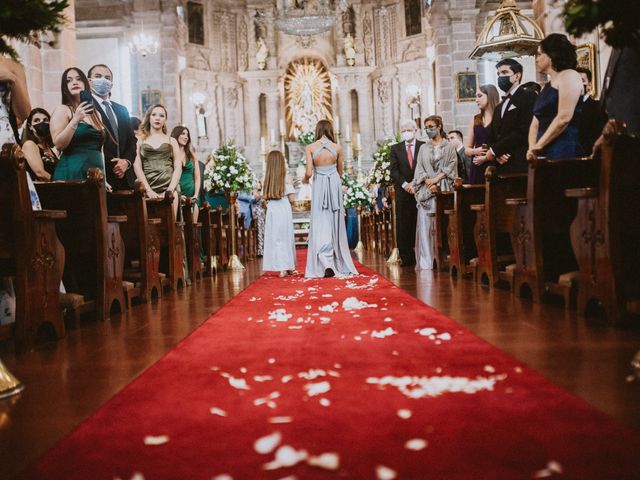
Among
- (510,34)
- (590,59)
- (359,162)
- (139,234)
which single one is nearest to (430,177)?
(510,34)

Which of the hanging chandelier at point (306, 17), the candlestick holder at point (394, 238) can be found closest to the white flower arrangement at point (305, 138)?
the hanging chandelier at point (306, 17)

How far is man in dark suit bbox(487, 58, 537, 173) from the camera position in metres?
6.12

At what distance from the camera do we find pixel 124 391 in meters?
2.53

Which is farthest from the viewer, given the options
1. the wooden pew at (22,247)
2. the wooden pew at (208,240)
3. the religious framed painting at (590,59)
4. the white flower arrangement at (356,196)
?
the white flower arrangement at (356,196)

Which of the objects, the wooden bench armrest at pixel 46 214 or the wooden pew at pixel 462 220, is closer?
the wooden bench armrest at pixel 46 214

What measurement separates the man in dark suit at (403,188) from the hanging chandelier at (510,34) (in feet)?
4.72

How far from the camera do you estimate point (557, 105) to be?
4871 millimetres

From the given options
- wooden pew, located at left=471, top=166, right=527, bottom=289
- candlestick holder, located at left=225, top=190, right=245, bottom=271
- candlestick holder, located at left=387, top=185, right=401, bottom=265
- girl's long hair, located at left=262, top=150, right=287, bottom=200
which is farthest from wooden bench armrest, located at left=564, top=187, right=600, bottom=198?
candlestick holder, located at left=225, top=190, right=245, bottom=271

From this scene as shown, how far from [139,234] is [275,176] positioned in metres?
3.27

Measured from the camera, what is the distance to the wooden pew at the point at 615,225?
3.50 metres

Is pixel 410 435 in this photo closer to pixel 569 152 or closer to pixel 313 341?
pixel 313 341

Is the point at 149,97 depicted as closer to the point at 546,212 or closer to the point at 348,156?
the point at 348,156

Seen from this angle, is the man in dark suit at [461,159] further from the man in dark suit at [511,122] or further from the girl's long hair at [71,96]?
the girl's long hair at [71,96]

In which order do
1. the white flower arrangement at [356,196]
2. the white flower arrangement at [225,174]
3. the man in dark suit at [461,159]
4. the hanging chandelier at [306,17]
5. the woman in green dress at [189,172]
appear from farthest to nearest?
the white flower arrangement at [356,196] < the hanging chandelier at [306,17] < the white flower arrangement at [225,174] < the man in dark suit at [461,159] < the woman in green dress at [189,172]
